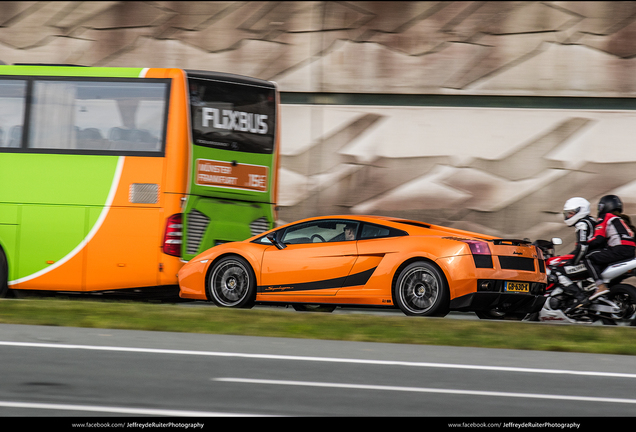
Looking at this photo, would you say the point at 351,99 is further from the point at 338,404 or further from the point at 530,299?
the point at 338,404

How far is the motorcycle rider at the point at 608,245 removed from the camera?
12070 mm

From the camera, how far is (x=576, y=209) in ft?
41.8

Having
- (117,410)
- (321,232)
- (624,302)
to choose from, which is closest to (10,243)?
(321,232)

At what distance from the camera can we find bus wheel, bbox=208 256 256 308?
11.9 metres


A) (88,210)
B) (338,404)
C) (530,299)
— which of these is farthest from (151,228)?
(338,404)

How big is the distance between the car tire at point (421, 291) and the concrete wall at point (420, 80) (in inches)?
287

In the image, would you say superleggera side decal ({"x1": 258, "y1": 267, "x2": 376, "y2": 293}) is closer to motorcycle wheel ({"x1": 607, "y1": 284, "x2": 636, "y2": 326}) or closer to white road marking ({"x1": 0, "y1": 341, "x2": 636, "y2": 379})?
motorcycle wheel ({"x1": 607, "y1": 284, "x2": 636, "y2": 326})

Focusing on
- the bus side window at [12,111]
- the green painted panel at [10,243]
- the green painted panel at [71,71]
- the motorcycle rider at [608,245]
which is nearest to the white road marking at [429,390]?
the motorcycle rider at [608,245]

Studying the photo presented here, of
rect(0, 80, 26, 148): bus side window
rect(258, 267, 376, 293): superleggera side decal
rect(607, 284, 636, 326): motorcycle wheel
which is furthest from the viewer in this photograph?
rect(0, 80, 26, 148): bus side window

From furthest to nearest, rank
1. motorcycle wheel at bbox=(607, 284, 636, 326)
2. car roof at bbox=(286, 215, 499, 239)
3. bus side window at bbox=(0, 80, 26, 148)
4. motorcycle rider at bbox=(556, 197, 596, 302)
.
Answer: bus side window at bbox=(0, 80, 26, 148)
motorcycle rider at bbox=(556, 197, 596, 302)
motorcycle wheel at bbox=(607, 284, 636, 326)
car roof at bbox=(286, 215, 499, 239)

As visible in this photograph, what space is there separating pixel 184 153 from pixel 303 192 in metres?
6.72

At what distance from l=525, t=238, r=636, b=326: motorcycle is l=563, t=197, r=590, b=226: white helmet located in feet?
1.50

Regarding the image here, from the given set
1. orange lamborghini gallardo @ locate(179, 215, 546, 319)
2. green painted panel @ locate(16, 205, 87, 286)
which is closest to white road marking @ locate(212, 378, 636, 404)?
orange lamborghini gallardo @ locate(179, 215, 546, 319)

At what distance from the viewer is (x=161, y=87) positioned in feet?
40.9
